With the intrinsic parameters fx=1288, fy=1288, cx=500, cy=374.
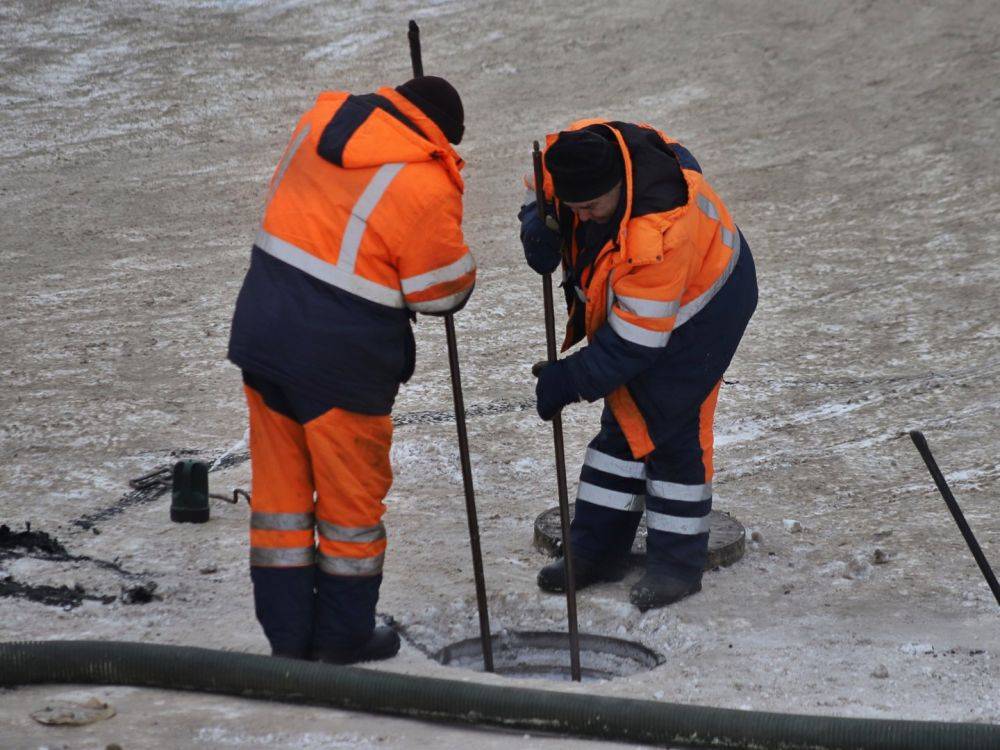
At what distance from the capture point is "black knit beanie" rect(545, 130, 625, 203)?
4.09 meters

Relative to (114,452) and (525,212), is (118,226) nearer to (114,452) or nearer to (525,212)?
(114,452)

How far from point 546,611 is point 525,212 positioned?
4.85ft

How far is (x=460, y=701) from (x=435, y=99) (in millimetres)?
1764

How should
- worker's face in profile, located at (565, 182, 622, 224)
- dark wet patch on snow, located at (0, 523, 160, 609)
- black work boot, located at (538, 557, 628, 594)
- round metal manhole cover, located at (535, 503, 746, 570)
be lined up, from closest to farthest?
worker's face in profile, located at (565, 182, 622, 224) → dark wet patch on snow, located at (0, 523, 160, 609) → black work boot, located at (538, 557, 628, 594) → round metal manhole cover, located at (535, 503, 746, 570)

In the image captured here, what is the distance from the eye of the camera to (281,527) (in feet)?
13.2

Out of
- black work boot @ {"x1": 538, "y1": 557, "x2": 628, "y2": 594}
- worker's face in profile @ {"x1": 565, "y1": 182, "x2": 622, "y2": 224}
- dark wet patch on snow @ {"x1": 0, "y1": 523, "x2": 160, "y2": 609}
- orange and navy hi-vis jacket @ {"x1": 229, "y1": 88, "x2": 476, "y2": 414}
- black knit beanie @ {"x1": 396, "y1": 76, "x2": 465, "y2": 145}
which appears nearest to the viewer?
orange and navy hi-vis jacket @ {"x1": 229, "y1": 88, "x2": 476, "y2": 414}

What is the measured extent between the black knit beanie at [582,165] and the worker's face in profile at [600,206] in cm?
3

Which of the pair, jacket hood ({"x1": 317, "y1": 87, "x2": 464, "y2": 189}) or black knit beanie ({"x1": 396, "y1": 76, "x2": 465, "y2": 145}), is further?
black knit beanie ({"x1": 396, "y1": 76, "x2": 465, "y2": 145})

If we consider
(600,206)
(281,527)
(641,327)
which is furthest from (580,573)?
(600,206)

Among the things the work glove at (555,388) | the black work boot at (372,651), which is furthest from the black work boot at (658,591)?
the black work boot at (372,651)

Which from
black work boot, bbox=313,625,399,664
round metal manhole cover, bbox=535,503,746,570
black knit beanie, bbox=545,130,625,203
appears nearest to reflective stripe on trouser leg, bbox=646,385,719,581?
round metal manhole cover, bbox=535,503,746,570

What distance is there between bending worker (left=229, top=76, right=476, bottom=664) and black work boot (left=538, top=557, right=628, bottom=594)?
0.98 meters

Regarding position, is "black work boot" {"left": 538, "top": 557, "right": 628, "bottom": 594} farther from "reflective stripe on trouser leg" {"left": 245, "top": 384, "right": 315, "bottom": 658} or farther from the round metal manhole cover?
"reflective stripe on trouser leg" {"left": 245, "top": 384, "right": 315, "bottom": 658}

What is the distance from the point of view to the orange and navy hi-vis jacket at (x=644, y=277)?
4207 mm
